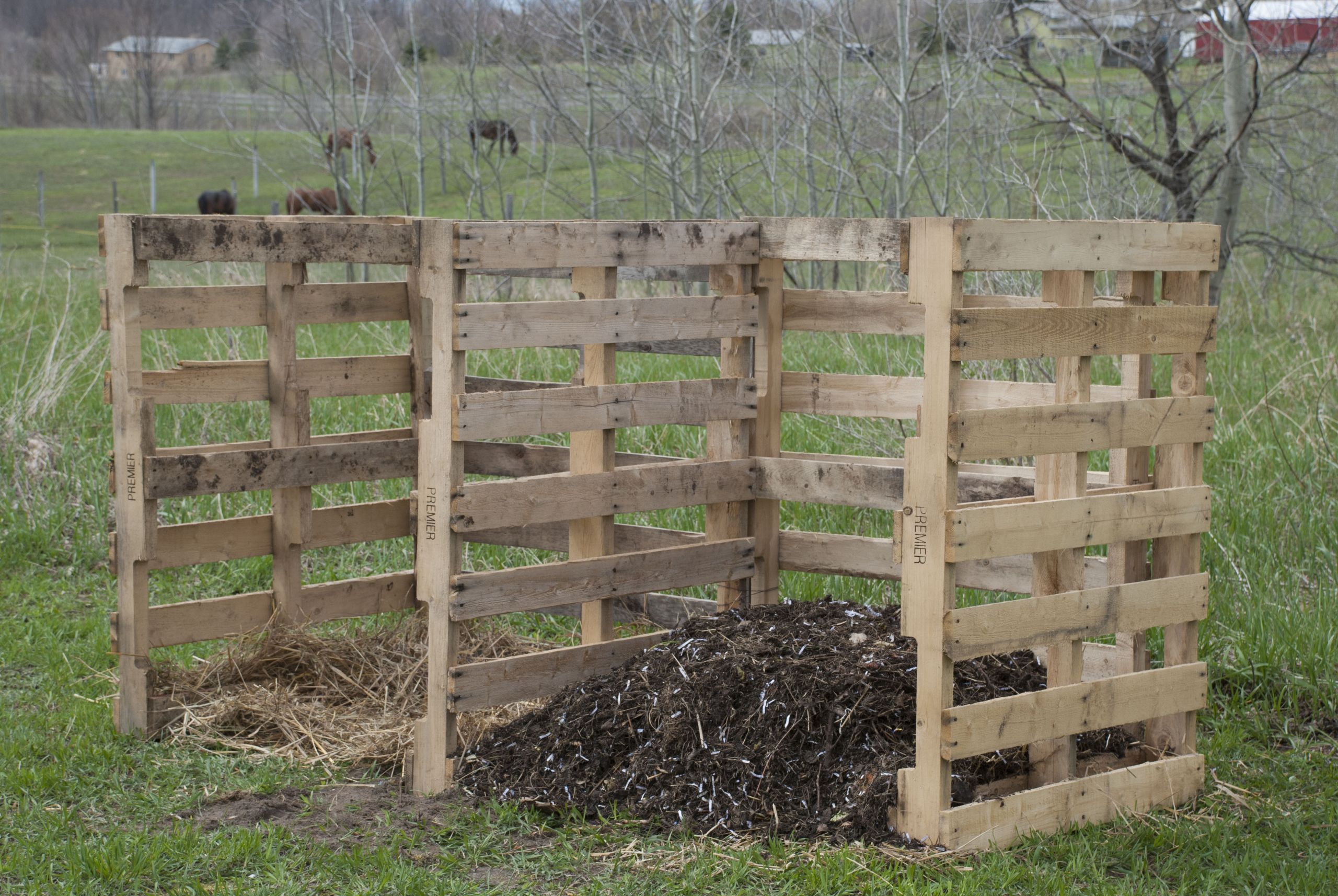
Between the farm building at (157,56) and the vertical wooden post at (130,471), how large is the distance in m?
50.0

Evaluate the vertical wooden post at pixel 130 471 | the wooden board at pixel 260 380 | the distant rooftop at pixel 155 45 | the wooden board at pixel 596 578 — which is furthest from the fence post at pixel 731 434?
the distant rooftop at pixel 155 45

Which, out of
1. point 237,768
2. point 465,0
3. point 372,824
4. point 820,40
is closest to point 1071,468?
point 372,824

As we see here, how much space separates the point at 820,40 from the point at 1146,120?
3.84m

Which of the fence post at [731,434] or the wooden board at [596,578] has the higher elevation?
the fence post at [731,434]

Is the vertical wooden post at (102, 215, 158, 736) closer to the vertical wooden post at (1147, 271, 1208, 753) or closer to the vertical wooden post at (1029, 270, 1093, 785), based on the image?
the vertical wooden post at (1029, 270, 1093, 785)

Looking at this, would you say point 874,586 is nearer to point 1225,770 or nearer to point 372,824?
point 1225,770

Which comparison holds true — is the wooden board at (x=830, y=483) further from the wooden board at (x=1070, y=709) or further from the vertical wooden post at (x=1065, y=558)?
the wooden board at (x=1070, y=709)

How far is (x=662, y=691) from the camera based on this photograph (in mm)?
4430

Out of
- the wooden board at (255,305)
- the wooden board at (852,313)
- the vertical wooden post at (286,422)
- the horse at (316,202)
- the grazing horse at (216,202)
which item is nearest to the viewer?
the wooden board at (852,313)

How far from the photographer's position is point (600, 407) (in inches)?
182

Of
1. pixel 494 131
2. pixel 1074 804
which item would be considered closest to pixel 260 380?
pixel 1074 804

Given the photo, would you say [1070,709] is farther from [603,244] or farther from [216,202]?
[216,202]

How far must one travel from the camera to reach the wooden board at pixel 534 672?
444 centimetres

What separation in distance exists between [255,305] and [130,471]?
82 centimetres
